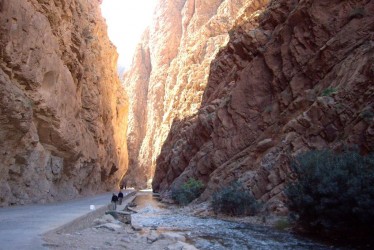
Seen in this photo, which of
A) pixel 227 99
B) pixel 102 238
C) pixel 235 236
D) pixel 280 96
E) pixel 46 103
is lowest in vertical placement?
pixel 235 236

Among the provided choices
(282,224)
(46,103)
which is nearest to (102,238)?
(282,224)

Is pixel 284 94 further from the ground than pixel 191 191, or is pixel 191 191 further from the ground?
pixel 284 94

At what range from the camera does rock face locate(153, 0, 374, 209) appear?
57.6 ft

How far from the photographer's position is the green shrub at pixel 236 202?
18516mm

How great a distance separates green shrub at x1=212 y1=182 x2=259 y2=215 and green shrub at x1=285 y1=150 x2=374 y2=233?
4.50m

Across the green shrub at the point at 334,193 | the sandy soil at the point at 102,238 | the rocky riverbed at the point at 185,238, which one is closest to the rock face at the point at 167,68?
the rocky riverbed at the point at 185,238

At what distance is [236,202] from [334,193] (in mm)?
7751

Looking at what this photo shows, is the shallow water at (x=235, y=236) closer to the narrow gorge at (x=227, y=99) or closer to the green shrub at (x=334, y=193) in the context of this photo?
the green shrub at (x=334, y=193)

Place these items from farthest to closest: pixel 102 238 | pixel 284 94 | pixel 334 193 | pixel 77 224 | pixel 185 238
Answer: pixel 284 94, pixel 185 238, pixel 77 224, pixel 334 193, pixel 102 238

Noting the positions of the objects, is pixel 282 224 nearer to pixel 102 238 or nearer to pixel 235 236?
pixel 235 236

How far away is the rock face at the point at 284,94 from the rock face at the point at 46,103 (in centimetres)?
1009

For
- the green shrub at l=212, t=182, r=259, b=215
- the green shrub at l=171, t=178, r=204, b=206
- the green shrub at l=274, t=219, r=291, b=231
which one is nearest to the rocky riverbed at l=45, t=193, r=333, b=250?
the green shrub at l=274, t=219, r=291, b=231

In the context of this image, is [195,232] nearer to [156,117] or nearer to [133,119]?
[156,117]

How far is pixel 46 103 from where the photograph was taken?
22781 mm
